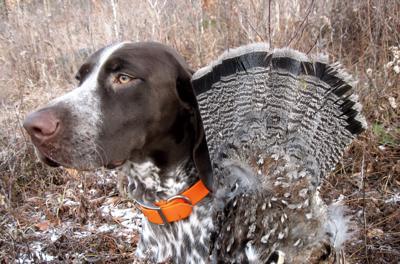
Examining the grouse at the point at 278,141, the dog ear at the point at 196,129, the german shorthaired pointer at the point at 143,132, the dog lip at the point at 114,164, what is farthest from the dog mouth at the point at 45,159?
the grouse at the point at 278,141

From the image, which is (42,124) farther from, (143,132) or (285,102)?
(285,102)

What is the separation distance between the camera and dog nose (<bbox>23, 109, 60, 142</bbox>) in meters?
2.30

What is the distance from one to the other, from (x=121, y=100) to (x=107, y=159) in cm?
33

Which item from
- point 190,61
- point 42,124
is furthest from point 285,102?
point 190,61

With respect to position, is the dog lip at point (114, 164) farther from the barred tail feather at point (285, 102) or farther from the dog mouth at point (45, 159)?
the barred tail feather at point (285, 102)

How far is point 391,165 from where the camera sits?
154 inches

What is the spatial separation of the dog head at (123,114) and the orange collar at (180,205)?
0.11 meters

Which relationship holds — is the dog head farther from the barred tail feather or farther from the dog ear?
the barred tail feather

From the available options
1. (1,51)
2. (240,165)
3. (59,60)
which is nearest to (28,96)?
(59,60)

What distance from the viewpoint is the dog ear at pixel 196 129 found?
2723 millimetres

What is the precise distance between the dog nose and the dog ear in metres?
0.73

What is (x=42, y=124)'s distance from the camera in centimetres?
233

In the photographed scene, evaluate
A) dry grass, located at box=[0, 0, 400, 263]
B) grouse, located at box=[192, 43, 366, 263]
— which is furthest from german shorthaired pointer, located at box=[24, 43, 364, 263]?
dry grass, located at box=[0, 0, 400, 263]

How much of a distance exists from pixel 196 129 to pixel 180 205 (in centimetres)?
45
